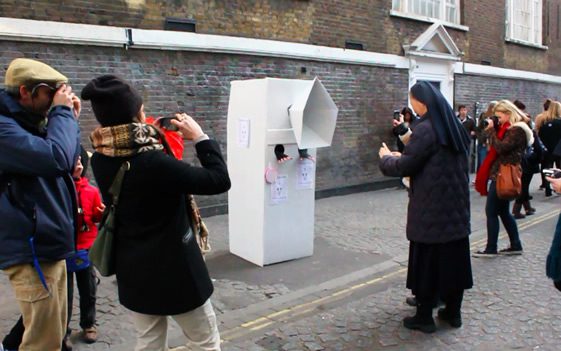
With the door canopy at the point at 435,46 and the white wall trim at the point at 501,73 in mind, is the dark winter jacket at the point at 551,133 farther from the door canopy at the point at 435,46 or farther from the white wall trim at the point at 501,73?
the white wall trim at the point at 501,73

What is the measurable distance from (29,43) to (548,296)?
265 inches

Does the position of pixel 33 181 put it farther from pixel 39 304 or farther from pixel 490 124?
pixel 490 124

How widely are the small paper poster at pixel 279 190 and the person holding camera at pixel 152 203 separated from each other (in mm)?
3205

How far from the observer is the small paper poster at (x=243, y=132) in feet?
19.4

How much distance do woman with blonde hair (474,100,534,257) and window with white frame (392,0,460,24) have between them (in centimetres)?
715

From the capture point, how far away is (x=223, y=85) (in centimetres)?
900

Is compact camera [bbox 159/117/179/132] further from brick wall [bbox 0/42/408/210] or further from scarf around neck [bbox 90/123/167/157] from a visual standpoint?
brick wall [bbox 0/42/408/210]

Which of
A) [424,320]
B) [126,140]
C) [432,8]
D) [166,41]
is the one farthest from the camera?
[432,8]

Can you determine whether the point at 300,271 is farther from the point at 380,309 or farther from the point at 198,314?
the point at 198,314

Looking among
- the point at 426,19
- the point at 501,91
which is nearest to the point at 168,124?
the point at 426,19

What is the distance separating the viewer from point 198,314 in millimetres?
2656

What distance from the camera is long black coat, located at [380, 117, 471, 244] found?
13.3 ft

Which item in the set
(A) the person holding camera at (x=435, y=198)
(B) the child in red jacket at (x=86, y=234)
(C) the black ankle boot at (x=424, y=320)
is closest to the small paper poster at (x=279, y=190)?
(A) the person holding camera at (x=435, y=198)

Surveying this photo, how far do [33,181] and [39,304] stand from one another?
0.63 metres
